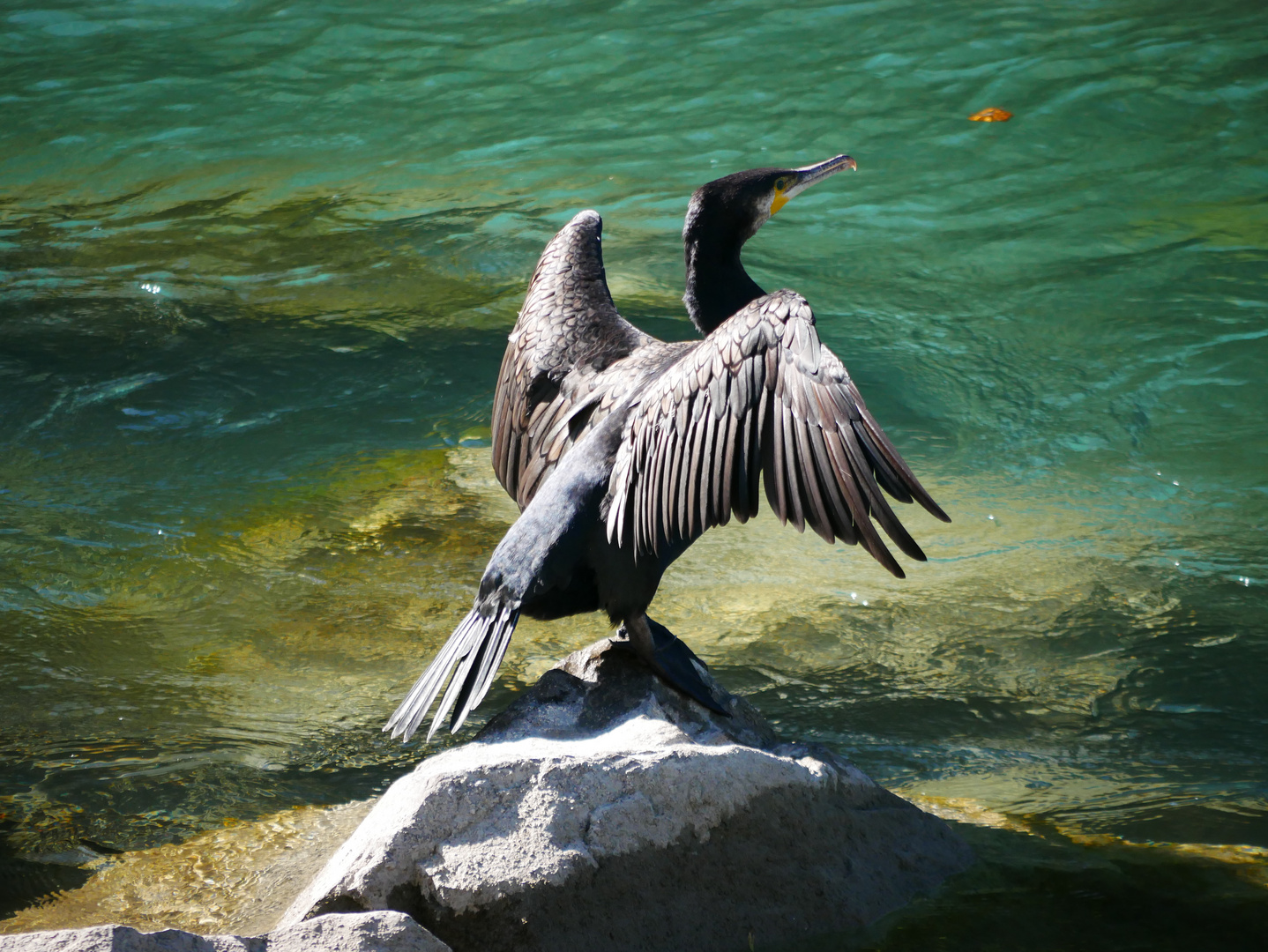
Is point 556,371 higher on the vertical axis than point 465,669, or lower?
higher

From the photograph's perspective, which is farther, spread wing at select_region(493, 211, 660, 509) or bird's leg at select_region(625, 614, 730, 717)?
spread wing at select_region(493, 211, 660, 509)

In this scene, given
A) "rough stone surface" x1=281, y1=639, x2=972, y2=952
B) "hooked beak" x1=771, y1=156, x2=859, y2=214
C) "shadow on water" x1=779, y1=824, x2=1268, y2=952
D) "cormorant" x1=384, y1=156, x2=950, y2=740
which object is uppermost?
"hooked beak" x1=771, y1=156, x2=859, y2=214

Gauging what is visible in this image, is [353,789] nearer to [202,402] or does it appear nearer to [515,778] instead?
[515,778]

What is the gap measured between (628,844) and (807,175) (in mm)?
2381

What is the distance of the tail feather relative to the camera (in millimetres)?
2934

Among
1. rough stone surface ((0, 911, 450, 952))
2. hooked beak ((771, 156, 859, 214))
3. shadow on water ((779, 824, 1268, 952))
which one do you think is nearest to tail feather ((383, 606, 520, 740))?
rough stone surface ((0, 911, 450, 952))

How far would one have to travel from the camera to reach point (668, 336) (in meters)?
6.84

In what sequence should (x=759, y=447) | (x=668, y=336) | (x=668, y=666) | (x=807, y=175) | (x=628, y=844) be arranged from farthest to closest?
(x=668, y=336)
(x=807, y=175)
(x=668, y=666)
(x=759, y=447)
(x=628, y=844)

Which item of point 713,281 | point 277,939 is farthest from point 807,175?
point 277,939

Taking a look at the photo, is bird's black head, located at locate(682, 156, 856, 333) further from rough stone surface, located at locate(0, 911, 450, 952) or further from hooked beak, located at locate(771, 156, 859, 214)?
rough stone surface, located at locate(0, 911, 450, 952)

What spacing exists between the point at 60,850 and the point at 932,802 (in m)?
2.20

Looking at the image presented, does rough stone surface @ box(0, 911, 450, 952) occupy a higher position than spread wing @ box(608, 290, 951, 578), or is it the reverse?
spread wing @ box(608, 290, 951, 578)

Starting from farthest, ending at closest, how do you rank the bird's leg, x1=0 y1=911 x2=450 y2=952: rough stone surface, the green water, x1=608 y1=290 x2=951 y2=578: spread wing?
1. the green water
2. the bird's leg
3. x1=608 y1=290 x2=951 y2=578: spread wing
4. x1=0 y1=911 x2=450 y2=952: rough stone surface

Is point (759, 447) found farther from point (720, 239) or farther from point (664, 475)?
point (720, 239)
